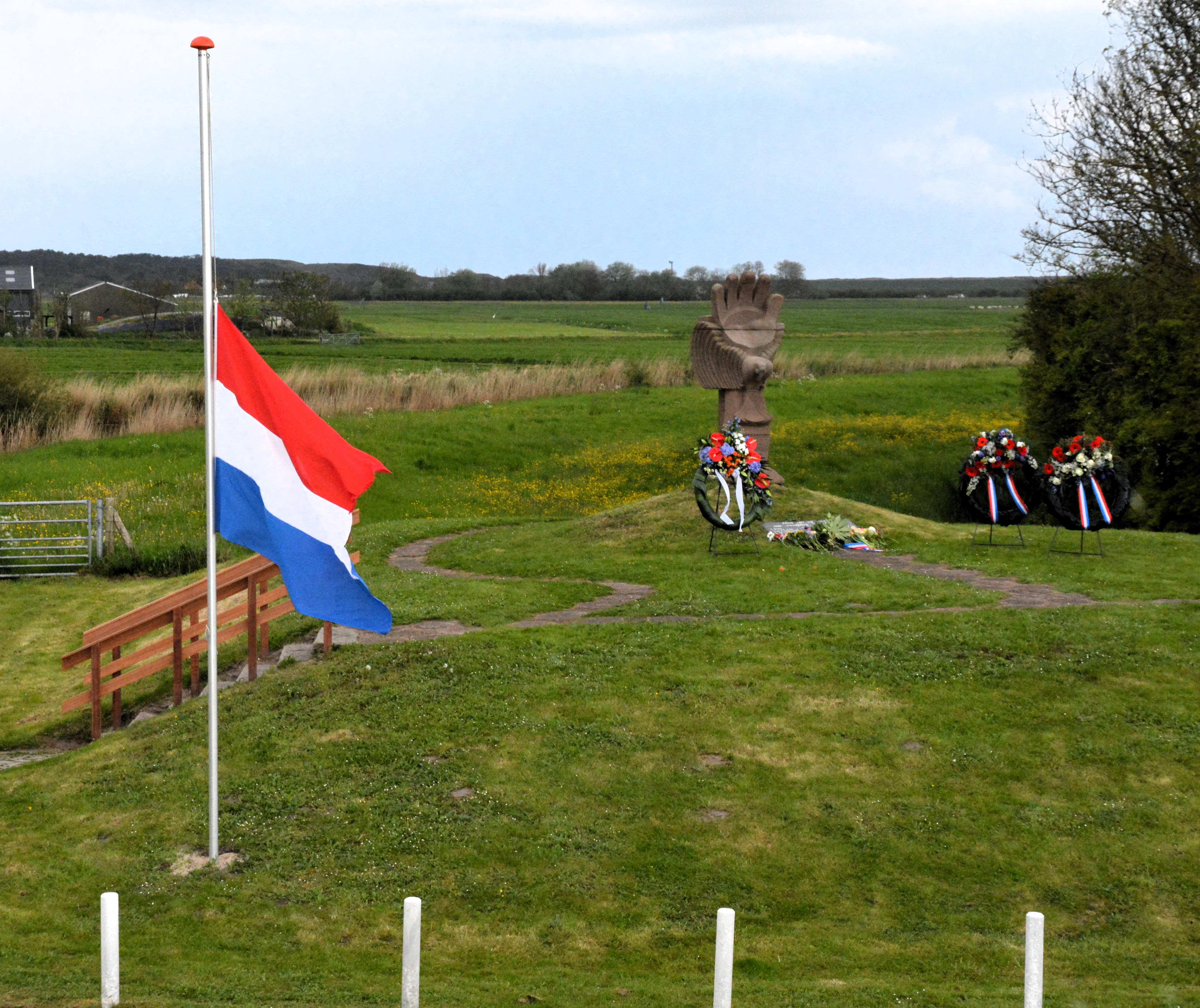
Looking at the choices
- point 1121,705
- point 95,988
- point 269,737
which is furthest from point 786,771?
point 95,988

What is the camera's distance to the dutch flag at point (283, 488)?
10.1m

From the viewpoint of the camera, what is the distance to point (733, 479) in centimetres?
2050

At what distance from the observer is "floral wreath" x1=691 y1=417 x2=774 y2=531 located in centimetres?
2048

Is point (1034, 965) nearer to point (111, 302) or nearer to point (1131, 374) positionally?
point (1131, 374)

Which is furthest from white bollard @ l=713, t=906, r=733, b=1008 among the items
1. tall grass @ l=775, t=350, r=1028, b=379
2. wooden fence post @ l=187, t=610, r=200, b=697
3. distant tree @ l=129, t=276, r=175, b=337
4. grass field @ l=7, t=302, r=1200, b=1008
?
distant tree @ l=129, t=276, r=175, b=337

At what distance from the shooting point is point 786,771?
39.1 feet

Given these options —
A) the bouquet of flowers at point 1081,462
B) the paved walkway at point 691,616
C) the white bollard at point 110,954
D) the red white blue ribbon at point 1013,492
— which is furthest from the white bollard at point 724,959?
the red white blue ribbon at point 1013,492

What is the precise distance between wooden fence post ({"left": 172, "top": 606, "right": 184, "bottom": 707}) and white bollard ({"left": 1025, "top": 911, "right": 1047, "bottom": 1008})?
10.3m

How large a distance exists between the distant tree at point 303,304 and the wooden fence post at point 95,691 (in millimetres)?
71317

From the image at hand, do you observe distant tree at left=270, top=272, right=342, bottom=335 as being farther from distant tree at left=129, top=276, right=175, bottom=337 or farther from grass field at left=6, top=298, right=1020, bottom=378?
distant tree at left=129, top=276, right=175, bottom=337

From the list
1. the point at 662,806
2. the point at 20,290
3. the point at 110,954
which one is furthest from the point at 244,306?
the point at 110,954

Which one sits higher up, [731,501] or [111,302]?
[111,302]

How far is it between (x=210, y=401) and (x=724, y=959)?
19.3ft

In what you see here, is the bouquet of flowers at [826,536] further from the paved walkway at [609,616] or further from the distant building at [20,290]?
the distant building at [20,290]
